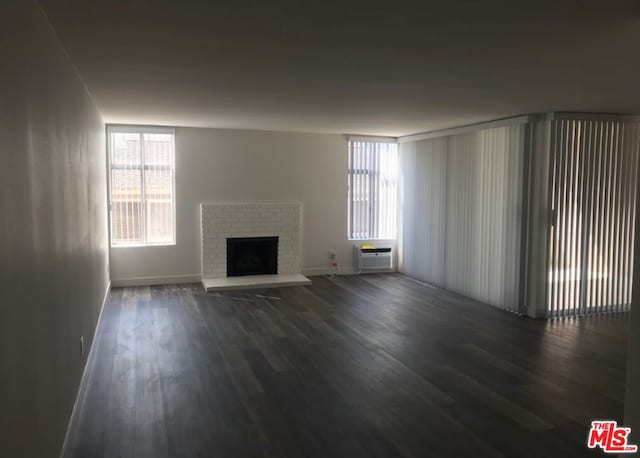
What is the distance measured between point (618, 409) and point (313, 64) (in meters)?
3.23

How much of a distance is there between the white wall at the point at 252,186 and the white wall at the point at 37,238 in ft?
13.5

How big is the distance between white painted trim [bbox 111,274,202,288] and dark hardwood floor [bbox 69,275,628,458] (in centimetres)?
121

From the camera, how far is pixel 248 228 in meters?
8.24

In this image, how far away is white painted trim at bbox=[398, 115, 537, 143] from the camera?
20.1 feet

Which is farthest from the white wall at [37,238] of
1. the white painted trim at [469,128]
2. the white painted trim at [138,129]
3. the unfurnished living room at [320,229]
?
the white painted trim at [469,128]

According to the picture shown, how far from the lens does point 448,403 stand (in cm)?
375

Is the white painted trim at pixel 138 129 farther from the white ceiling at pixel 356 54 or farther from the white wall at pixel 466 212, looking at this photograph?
the white wall at pixel 466 212

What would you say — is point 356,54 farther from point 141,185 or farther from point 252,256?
point 252,256

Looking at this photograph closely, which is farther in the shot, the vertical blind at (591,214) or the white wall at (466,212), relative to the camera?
the white wall at (466,212)

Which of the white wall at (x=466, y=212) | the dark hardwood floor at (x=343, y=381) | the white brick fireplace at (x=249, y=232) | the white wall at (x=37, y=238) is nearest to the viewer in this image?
the white wall at (x=37, y=238)

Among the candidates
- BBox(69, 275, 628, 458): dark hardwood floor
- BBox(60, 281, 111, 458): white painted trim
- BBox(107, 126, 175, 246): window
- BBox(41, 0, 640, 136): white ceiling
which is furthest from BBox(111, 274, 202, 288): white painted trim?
BBox(41, 0, 640, 136): white ceiling

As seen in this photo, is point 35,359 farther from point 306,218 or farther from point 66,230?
point 306,218

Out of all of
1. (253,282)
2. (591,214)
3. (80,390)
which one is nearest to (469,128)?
(591,214)

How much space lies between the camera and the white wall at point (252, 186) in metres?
7.87
